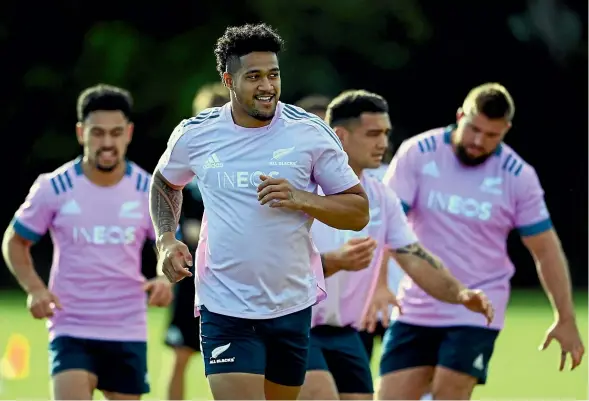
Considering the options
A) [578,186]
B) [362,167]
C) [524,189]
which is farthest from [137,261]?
[578,186]

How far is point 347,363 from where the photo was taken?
784cm

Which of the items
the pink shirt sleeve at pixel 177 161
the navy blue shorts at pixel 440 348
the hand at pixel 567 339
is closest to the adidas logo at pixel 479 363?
the navy blue shorts at pixel 440 348

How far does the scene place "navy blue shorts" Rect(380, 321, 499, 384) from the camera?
28.0ft

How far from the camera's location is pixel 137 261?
8.83 metres

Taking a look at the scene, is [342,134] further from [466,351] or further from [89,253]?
[89,253]

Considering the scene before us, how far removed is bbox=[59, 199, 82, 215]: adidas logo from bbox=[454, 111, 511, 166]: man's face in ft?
7.32

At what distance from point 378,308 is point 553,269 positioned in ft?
4.02

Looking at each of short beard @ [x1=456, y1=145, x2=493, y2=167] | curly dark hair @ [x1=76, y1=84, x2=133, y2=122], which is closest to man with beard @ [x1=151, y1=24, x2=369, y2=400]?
short beard @ [x1=456, y1=145, x2=493, y2=167]

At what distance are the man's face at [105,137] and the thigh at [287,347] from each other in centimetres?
260

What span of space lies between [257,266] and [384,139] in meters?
1.98

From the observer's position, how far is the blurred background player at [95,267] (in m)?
8.55

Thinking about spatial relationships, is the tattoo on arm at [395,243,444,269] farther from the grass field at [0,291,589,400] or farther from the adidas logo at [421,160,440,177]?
the grass field at [0,291,589,400]

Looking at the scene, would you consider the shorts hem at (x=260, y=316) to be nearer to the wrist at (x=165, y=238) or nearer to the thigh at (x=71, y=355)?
the wrist at (x=165, y=238)

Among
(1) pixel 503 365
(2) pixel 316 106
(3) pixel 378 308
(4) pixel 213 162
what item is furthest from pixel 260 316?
(1) pixel 503 365
